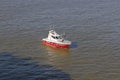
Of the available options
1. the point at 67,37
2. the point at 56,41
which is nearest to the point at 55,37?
the point at 56,41

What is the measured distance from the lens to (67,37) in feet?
260

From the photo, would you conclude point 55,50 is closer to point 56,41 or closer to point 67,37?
point 56,41

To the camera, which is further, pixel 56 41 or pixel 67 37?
pixel 67 37

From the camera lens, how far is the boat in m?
73.0

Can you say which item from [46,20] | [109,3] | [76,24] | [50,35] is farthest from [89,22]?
[109,3]

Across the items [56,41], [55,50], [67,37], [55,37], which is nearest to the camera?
[55,50]

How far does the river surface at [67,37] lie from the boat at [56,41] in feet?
3.86

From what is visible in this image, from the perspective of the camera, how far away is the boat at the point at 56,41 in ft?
240

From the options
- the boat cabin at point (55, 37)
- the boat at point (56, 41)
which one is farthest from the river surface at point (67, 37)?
the boat cabin at point (55, 37)

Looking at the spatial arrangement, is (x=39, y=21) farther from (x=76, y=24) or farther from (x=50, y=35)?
(x=50, y=35)

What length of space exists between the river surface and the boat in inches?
46.3

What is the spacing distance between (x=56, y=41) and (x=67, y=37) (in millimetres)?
5949

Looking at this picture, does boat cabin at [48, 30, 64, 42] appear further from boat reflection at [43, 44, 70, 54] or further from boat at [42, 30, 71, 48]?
boat reflection at [43, 44, 70, 54]

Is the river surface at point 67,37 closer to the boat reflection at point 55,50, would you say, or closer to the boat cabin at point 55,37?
the boat reflection at point 55,50
